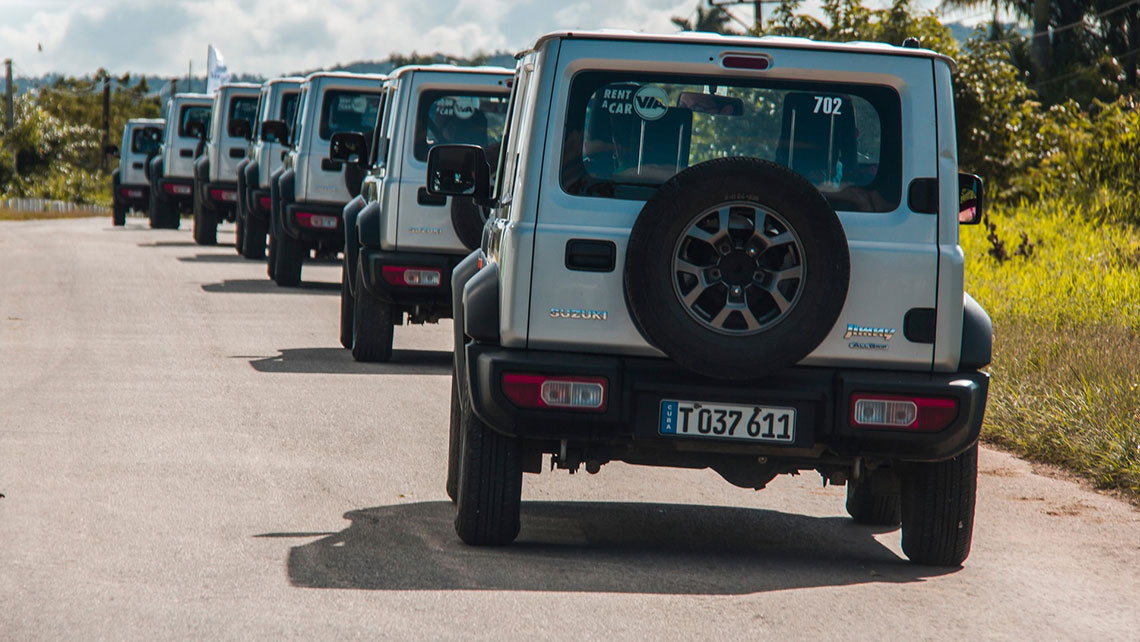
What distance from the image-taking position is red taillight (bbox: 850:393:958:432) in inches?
231

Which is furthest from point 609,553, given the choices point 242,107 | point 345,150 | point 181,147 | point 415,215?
point 181,147

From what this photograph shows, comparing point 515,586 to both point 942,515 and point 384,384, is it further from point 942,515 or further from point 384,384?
point 384,384

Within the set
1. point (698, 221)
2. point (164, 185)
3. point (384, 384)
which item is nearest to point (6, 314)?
point (384, 384)

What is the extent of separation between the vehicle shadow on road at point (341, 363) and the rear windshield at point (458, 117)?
157cm

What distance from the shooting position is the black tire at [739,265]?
18.5 feet

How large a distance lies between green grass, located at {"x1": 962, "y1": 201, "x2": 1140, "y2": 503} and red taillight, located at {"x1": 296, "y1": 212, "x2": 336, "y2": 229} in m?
6.31

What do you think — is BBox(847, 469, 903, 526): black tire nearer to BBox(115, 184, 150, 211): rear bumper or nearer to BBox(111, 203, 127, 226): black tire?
BBox(115, 184, 150, 211): rear bumper

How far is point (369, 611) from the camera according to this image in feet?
17.2

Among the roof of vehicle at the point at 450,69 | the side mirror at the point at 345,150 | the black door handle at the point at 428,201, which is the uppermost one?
the roof of vehicle at the point at 450,69

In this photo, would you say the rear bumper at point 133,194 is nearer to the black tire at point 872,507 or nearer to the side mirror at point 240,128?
the side mirror at point 240,128

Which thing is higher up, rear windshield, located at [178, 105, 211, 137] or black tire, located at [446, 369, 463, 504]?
rear windshield, located at [178, 105, 211, 137]

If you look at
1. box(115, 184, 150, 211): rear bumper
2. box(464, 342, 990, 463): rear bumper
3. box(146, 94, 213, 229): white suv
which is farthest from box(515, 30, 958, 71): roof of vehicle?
box(115, 184, 150, 211): rear bumper

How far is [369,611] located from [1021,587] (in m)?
2.30

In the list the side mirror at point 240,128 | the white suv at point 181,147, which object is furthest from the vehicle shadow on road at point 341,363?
the white suv at point 181,147
